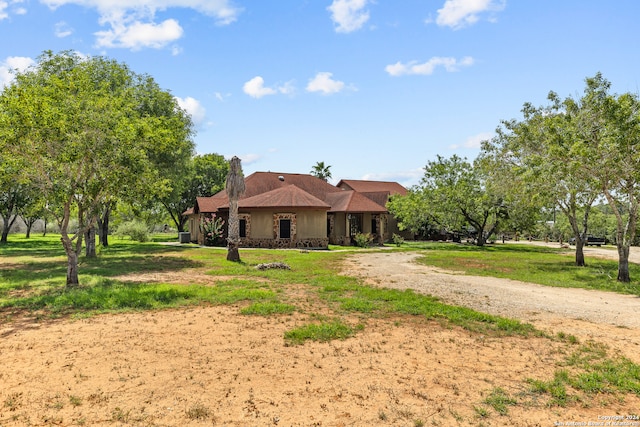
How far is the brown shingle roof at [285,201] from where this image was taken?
31094 millimetres

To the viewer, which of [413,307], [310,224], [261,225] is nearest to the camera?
[413,307]

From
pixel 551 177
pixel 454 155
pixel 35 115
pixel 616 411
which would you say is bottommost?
pixel 616 411

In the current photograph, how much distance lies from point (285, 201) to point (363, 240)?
25.7 feet

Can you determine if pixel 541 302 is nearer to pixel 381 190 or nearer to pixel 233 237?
pixel 233 237

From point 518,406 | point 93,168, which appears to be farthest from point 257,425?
point 93,168

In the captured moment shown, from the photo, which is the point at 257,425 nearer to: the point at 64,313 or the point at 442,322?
the point at 442,322

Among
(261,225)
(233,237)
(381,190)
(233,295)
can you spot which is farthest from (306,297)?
(381,190)

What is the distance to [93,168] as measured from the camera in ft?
41.7

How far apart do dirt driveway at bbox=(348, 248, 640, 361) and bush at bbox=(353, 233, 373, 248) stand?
1635 cm

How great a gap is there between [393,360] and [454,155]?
3338 cm

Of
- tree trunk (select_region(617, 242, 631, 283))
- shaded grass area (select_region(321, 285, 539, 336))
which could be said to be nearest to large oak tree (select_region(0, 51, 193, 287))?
shaded grass area (select_region(321, 285, 539, 336))

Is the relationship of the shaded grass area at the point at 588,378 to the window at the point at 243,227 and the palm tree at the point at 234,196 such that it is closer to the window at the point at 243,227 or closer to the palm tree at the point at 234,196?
the palm tree at the point at 234,196

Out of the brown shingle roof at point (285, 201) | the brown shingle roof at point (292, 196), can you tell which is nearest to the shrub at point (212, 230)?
the brown shingle roof at point (292, 196)

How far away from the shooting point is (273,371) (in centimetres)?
584
